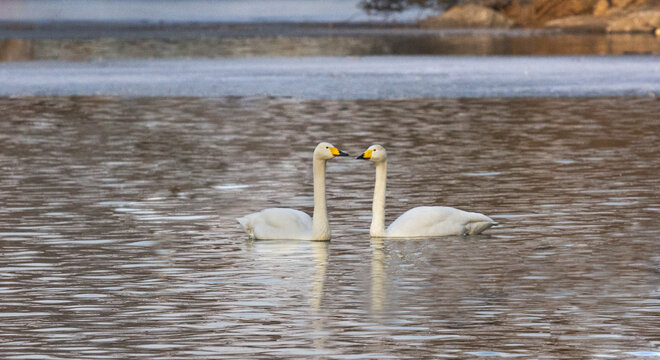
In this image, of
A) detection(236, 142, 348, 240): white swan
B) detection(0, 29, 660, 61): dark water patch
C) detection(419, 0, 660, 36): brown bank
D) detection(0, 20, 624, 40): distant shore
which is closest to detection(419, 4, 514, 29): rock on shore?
detection(419, 0, 660, 36): brown bank

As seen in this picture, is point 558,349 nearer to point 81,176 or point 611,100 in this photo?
point 81,176

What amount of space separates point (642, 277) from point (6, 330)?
4538mm

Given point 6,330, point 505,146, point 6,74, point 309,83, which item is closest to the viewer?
point 6,330

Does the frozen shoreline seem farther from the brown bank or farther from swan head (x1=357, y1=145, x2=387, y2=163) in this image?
the brown bank

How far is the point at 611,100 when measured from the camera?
99.9 feet

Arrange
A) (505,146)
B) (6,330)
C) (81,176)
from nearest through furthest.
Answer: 1. (6,330)
2. (81,176)
3. (505,146)

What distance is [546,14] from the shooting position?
88250 millimetres

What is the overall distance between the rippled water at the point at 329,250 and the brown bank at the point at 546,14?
55.6 metres

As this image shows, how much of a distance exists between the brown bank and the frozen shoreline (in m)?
31.6

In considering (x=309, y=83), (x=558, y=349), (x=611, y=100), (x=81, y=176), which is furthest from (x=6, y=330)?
(x=309, y=83)

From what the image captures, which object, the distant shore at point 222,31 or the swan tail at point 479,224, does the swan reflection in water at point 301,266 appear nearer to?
the swan tail at point 479,224

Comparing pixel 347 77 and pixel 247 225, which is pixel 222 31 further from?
pixel 247 225

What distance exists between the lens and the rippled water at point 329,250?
9.41m

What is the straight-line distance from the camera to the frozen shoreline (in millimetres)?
33406
